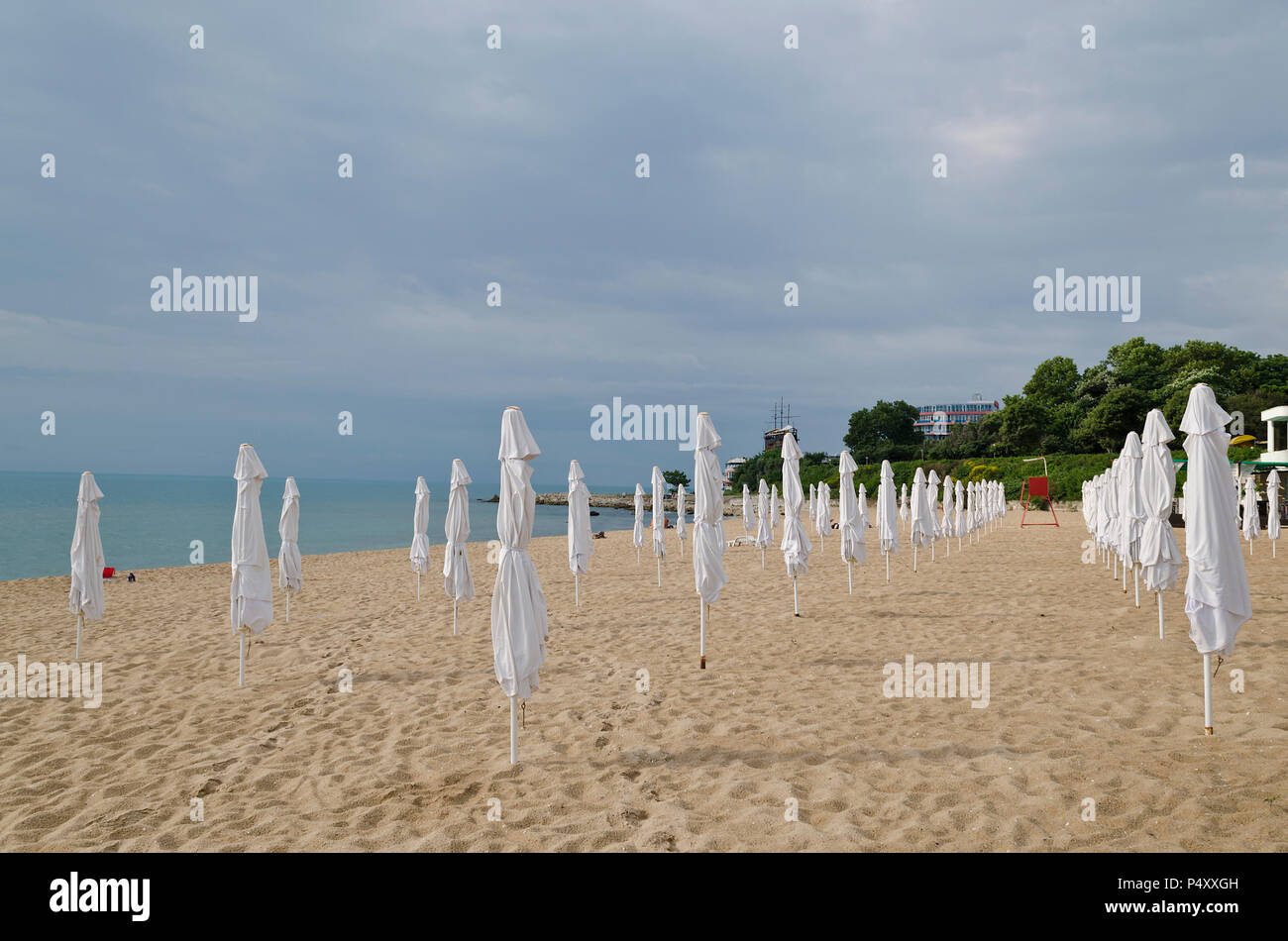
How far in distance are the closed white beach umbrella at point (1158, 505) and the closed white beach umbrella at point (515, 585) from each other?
8.01 m

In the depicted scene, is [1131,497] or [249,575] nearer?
[249,575]

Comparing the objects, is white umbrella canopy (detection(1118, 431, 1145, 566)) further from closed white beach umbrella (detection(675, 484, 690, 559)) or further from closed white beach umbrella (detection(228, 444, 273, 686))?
closed white beach umbrella (detection(675, 484, 690, 559))

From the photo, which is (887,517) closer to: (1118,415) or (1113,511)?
(1113,511)

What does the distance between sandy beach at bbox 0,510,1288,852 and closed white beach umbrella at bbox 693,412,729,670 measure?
3.54 feet

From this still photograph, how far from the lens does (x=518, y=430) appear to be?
5574mm

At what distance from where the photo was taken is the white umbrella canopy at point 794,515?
11.0 meters

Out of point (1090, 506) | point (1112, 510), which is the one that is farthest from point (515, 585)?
point (1090, 506)

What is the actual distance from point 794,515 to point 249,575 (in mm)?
7974

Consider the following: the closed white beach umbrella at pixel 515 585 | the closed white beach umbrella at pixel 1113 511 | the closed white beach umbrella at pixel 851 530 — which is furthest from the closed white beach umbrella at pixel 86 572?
the closed white beach umbrella at pixel 1113 511

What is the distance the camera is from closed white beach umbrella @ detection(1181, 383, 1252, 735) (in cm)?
552

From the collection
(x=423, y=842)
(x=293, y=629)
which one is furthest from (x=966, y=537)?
(x=423, y=842)

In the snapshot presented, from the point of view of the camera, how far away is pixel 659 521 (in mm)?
18094

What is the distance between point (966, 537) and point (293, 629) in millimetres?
26780
